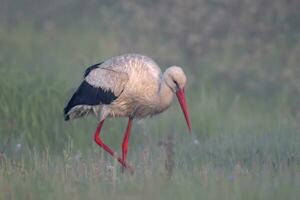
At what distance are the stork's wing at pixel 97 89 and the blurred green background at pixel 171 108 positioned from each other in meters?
0.49

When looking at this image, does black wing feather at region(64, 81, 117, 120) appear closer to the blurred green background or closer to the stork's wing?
the stork's wing

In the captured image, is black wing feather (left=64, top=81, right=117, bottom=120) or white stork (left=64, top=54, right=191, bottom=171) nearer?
white stork (left=64, top=54, right=191, bottom=171)

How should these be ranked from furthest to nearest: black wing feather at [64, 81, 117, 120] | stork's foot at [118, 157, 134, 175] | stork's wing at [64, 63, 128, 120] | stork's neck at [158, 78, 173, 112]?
black wing feather at [64, 81, 117, 120]
stork's wing at [64, 63, 128, 120]
stork's neck at [158, 78, 173, 112]
stork's foot at [118, 157, 134, 175]

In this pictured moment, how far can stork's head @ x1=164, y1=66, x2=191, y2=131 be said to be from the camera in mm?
7367

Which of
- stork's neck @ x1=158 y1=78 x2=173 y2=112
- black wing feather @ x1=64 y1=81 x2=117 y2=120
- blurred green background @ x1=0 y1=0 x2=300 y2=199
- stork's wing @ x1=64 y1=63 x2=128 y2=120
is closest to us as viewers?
blurred green background @ x1=0 y1=0 x2=300 y2=199

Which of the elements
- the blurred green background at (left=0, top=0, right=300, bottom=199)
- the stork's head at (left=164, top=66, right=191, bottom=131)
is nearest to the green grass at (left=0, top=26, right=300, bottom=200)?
the blurred green background at (left=0, top=0, right=300, bottom=199)

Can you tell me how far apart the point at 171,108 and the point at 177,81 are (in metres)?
3.26

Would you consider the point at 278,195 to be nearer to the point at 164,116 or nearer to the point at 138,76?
the point at 138,76

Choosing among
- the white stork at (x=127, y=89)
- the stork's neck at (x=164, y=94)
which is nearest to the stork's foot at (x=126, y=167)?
the white stork at (x=127, y=89)

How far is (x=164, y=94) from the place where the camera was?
7.58 meters

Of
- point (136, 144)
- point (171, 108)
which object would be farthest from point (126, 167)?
point (171, 108)

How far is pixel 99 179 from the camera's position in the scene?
6148mm

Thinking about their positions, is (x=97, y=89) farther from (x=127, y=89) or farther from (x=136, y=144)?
(x=136, y=144)

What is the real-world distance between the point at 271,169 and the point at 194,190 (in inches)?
43.9
